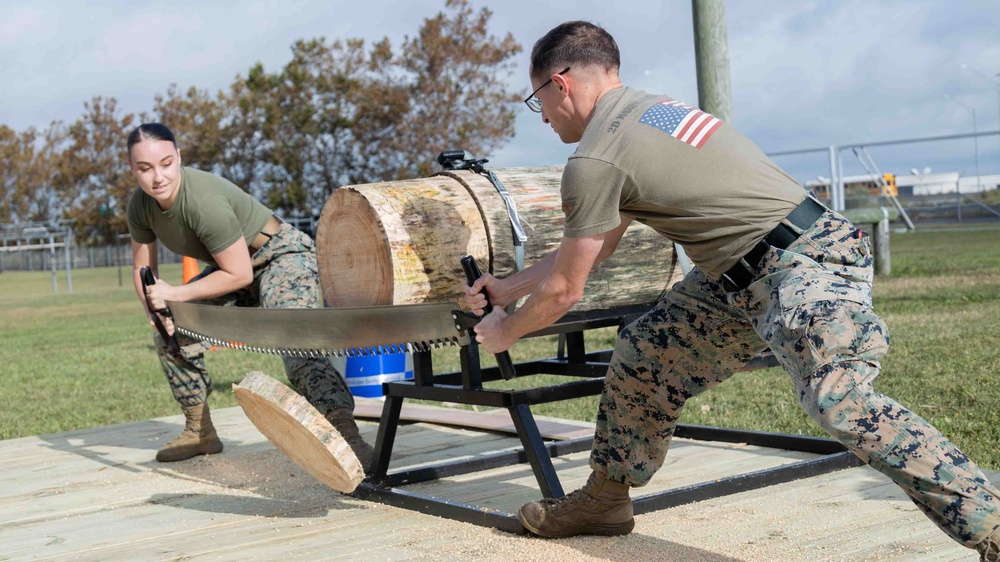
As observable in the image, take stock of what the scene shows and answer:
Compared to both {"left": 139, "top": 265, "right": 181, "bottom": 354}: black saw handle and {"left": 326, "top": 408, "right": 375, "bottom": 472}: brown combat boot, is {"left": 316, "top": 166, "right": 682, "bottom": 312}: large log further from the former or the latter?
{"left": 139, "top": 265, "right": 181, "bottom": 354}: black saw handle

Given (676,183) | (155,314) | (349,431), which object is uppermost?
(676,183)

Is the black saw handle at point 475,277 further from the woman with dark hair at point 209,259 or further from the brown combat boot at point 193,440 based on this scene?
the brown combat boot at point 193,440

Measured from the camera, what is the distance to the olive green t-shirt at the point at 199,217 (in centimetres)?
525

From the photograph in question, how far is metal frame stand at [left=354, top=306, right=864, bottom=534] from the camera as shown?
4.12 meters

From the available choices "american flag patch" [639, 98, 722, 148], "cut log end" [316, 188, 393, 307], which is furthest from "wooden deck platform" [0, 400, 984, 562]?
"american flag patch" [639, 98, 722, 148]

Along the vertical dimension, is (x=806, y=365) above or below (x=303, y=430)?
above

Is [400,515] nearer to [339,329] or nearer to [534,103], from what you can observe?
[339,329]

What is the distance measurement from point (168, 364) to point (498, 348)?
9.27 ft

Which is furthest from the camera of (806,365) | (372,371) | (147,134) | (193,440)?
(372,371)

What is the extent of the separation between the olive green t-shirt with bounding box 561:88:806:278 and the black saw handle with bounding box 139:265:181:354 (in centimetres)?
276

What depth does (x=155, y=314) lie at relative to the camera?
529cm

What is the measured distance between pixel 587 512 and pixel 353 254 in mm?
1553

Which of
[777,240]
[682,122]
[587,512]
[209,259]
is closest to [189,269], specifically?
[209,259]

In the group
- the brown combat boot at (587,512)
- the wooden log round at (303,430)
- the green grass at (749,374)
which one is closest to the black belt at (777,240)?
the brown combat boot at (587,512)
